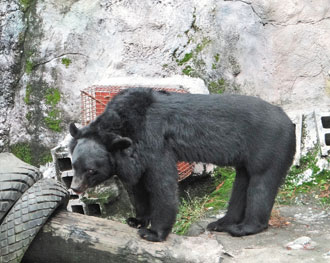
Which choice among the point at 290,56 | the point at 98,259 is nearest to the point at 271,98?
the point at 290,56

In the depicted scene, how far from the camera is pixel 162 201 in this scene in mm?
4359

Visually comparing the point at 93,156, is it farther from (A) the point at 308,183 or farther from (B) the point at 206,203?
(A) the point at 308,183

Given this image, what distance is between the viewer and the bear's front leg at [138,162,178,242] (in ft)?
14.2

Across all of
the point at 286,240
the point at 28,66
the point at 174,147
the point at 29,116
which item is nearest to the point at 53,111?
the point at 29,116

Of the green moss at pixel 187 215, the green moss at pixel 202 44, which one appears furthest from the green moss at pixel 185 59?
the green moss at pixel 187 215

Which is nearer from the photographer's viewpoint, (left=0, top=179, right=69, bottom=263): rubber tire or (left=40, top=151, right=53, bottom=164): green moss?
(left=0, top=179, right=69, bottom=263): rubber tire

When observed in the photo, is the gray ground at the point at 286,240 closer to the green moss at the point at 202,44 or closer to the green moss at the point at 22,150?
the green moss at the point at 202,44

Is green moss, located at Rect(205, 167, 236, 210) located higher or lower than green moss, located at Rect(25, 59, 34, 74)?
lower

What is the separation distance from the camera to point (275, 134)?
4.66 metres

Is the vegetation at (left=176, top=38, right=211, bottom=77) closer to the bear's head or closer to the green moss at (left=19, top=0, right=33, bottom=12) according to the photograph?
the green moss at (left=19, top=0, right=33, bottom=12)

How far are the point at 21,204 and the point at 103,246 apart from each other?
76 cm

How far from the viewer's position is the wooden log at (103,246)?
4.06m

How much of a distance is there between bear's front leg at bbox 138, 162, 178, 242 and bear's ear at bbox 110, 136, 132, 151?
34 cm

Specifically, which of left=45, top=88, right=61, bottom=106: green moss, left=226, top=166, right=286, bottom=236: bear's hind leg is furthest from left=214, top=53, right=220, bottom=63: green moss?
left=226, top=166, right=286, bottom=236: bear's hind leg
